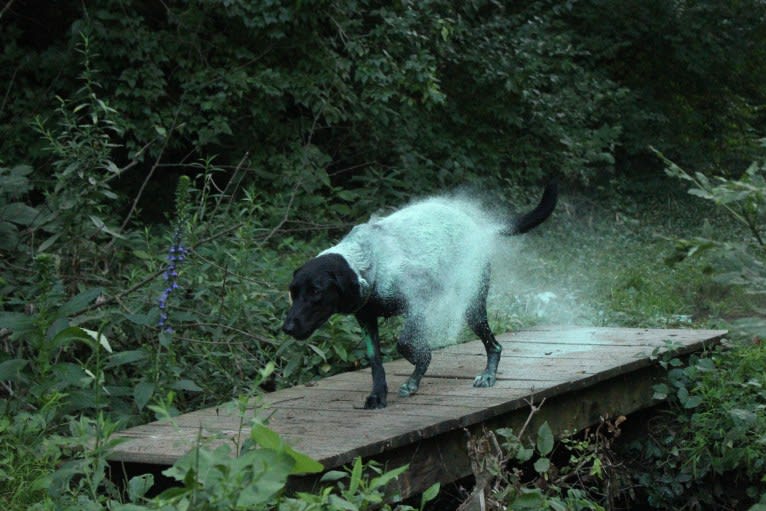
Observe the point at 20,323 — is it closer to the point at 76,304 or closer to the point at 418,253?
the point at 76,304

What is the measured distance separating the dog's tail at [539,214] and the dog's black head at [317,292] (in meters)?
1.29

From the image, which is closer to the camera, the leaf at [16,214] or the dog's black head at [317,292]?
the dog's black head at [317,292]

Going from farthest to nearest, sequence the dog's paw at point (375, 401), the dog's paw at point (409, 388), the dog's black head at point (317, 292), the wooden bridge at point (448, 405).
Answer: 1. the dog's paw at point (409, 388)
2. the dog's paw at point (375, 401)
3. the dog's black head at point (317, 292)
4. the wooden bridge at point (448, 405)

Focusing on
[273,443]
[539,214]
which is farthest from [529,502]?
[539,214]

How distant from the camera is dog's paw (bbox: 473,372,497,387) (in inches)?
210

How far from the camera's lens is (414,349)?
516cm

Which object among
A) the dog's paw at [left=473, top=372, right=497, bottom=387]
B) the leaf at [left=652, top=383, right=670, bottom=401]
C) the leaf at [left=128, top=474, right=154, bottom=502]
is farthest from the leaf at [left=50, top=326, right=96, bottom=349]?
the leaf at [left=652, top=383, right=670, bottom=401]

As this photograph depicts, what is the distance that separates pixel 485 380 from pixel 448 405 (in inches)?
23.2

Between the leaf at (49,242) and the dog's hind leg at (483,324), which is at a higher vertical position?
the leaf at (49,242)

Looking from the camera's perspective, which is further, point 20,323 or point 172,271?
point 172,271

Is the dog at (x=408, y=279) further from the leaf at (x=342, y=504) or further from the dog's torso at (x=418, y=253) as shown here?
the leaf at (x=342, y=504)

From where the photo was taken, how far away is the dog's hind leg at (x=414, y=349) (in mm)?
5074

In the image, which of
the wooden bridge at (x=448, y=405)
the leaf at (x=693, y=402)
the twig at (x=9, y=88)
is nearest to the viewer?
the wooden bridge at (x=448, y=405)

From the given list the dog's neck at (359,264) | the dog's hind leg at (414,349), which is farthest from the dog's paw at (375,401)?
the dog's neck at (359,264)
